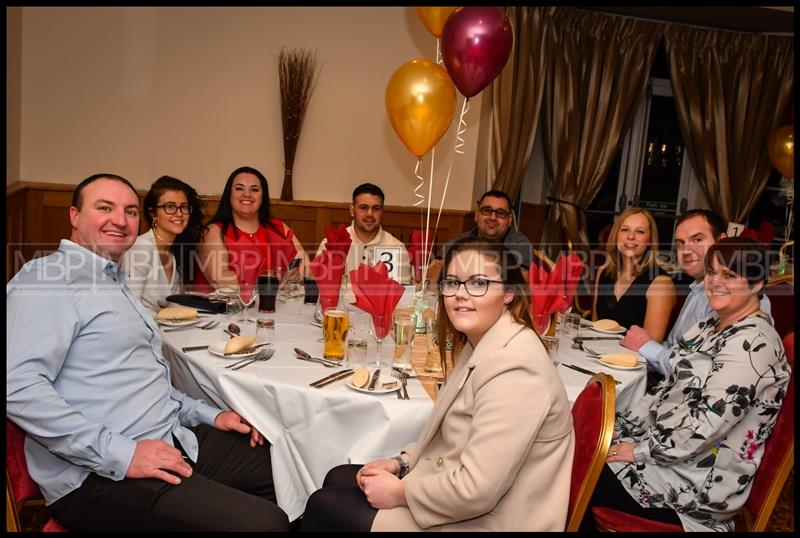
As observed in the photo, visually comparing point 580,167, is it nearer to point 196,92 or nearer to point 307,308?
point 196,92

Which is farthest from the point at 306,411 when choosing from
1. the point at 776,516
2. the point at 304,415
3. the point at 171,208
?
the point at 776,516

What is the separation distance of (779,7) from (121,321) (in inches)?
220

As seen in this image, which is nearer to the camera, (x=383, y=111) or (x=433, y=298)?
(x=433, y=298)

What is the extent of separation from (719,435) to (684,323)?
1.01m

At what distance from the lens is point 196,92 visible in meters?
4.93

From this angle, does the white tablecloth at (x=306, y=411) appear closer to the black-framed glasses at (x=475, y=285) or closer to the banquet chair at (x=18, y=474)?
the black-framed glasses at (x=475, y=285)

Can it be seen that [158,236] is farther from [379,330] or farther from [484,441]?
[484,441]

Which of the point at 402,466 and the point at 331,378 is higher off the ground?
the point at 331,378

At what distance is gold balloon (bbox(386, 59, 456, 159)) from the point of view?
3043 mm

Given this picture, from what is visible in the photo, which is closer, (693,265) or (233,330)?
(233,330)

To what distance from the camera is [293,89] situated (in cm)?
493

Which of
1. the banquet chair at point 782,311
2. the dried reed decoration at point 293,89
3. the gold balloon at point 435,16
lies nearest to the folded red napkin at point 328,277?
the gold balloon at point 435,16

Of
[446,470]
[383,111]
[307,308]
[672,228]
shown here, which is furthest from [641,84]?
[446,470]

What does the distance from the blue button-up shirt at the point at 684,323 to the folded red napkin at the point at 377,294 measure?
3.11 feet
